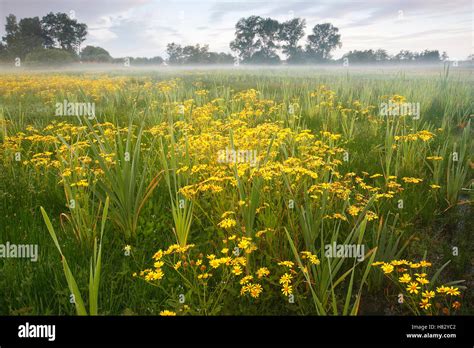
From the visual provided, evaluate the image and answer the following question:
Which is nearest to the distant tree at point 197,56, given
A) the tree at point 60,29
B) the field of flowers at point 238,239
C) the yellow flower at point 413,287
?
the tree at point 60,29

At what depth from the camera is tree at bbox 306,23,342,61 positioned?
6.68 m

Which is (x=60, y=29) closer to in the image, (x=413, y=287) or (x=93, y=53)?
(x=93, y=53)

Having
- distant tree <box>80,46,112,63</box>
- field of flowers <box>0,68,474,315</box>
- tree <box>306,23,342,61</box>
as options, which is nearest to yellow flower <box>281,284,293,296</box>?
field of flowers <box>0,68,474,315</box>

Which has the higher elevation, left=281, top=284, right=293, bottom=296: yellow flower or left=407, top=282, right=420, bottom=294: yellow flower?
left=407, top=282, right=420, bottom=294: yellow flower

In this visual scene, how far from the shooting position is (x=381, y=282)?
2643mm

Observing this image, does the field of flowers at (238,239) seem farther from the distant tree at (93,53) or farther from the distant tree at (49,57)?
the distant tree at (49,57)

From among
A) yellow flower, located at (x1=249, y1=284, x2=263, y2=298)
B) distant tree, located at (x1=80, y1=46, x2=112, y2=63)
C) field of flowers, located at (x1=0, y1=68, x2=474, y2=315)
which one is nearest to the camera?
yellow flower, located at (x1=249, y1=284, x2=263, y2=298)

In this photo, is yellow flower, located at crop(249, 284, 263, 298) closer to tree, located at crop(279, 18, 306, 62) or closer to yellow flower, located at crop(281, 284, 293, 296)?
yellow flower, located at crop(281, 284, 293, 296)

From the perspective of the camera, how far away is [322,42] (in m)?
6.98

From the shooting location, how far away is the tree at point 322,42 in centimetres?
668

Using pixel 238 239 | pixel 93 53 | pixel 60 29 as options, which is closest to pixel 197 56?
pixel 93 53
